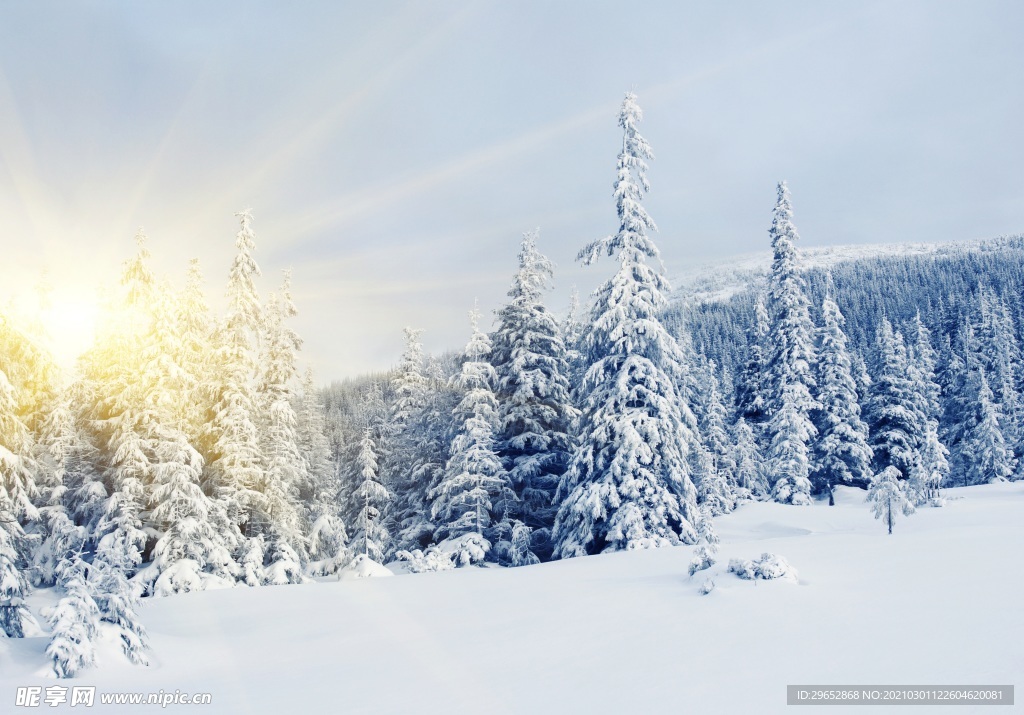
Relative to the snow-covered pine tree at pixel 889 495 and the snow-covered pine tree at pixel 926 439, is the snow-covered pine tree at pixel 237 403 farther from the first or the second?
the snow-covered pine tree at pixel 926 439

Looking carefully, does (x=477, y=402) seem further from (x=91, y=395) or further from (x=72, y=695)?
(x=72, y=695)

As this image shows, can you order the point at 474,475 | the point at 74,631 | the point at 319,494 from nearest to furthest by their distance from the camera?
the point at 74,631
the point at 474,475
the point at 319,494

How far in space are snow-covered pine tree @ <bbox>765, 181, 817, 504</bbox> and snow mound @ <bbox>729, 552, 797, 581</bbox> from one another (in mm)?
27228

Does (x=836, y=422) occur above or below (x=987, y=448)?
above

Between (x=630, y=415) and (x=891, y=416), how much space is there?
31622 millimetres

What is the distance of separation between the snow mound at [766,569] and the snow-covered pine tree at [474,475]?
12.8m

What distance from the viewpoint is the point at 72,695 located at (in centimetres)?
699

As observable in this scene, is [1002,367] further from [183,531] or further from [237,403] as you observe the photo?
[183,531]

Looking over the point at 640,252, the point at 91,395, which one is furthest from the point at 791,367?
the point at 91,395

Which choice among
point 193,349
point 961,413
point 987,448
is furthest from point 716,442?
point 193,349

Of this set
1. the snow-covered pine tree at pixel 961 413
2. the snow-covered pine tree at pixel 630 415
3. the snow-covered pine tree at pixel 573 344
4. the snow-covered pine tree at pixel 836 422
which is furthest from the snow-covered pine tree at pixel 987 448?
the snow-covered pine tree at pixel 630 415

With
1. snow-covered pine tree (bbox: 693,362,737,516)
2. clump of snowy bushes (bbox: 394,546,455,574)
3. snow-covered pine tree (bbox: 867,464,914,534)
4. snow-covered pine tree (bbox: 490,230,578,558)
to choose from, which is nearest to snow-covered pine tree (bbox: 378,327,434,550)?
snow-covered pine tree (bbox: 490,230,578,558)

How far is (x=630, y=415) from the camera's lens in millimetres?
19500

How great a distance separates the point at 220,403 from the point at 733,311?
185 meters
